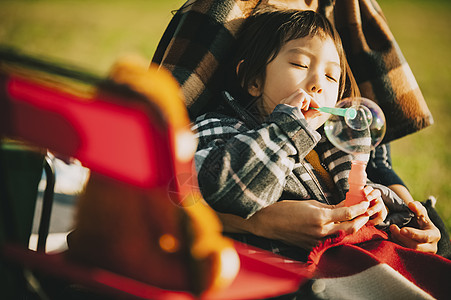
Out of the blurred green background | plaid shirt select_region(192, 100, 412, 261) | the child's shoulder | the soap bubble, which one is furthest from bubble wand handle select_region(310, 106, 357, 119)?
the blurred green background

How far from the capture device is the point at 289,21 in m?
1.17

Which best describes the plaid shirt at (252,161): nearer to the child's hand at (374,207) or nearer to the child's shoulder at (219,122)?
the child's shoulder at (219,122)

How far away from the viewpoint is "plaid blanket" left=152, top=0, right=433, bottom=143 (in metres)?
1.26

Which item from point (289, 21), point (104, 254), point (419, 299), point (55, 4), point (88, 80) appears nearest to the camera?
point (88, 80)

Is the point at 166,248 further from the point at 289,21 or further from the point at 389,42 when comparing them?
the point at 389,42

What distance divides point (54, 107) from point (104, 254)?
0.20m

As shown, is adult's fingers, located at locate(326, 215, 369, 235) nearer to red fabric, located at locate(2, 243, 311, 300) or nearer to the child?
the child

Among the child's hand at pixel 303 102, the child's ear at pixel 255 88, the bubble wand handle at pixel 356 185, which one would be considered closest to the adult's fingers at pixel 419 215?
the bubble wand handle at pixel 356 185

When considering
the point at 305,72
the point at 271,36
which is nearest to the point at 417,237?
the point at 305,72

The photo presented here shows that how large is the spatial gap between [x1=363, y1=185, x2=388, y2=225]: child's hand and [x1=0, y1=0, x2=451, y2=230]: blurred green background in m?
1.42

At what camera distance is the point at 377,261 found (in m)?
0.86

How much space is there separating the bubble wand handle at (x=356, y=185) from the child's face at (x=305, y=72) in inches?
6.5

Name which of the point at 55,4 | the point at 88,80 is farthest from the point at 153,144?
the point at 55,4

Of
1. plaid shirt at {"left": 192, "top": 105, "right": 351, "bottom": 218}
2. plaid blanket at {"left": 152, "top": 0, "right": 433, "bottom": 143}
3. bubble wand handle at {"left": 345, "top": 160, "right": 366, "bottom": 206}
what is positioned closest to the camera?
plaid shirt at {"left": 192, "top": 105, "right": 351, "bottom": 218}
